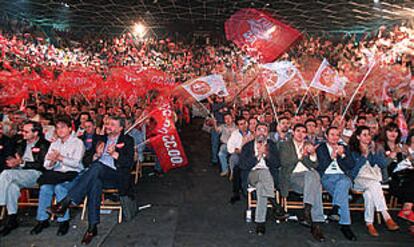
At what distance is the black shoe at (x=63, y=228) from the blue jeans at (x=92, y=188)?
1.05 ft

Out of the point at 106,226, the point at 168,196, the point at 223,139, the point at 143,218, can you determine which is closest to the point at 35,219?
the point at 106,226

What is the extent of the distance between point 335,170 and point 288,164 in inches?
22.7

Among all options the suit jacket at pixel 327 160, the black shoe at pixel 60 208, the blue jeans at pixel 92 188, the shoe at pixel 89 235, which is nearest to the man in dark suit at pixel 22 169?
the black shoe at pixel 60 208

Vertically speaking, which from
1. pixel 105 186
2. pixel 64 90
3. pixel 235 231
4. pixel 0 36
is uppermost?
pixel 0 36

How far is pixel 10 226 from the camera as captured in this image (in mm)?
3549

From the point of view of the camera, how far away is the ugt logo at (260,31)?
5189 mm

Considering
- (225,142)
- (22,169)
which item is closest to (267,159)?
(225,142)

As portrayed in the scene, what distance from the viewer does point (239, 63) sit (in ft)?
38.4

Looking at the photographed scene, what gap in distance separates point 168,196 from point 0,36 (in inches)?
259

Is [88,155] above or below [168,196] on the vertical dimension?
above

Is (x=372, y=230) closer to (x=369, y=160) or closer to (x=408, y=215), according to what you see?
(x=408, y=215)

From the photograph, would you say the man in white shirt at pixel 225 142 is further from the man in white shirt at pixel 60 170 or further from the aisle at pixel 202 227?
the man in white shirt at pixel 60 170

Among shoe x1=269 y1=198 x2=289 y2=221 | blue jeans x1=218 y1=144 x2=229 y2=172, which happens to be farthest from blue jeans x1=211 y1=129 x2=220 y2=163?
shoe x1=269 y1=198 x2=289 y2=221

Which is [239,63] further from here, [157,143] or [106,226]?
[106,226]
